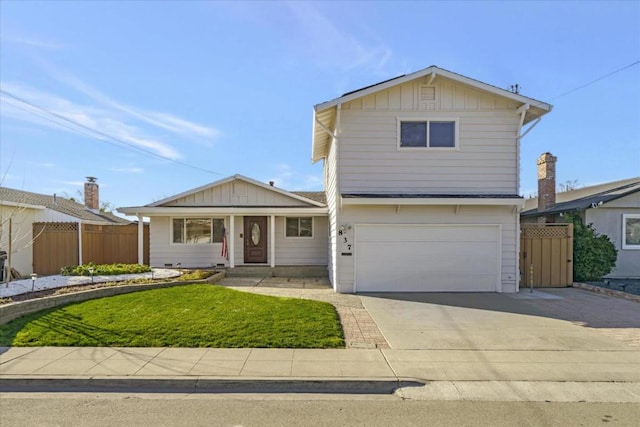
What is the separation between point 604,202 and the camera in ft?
45.3

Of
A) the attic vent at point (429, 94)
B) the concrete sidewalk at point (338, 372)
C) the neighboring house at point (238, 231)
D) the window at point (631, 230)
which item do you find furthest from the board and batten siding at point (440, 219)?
the window at point (631, 230)

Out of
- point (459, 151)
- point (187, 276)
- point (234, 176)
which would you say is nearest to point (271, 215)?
point (234, 176)

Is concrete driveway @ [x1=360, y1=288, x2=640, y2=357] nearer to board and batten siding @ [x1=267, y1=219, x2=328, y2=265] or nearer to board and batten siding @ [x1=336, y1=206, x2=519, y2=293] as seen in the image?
board and batten siding @ [x1=336, y1=206, x2=519, y2=293]

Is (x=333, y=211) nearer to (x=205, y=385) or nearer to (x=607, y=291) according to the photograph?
(x=205, y=385)

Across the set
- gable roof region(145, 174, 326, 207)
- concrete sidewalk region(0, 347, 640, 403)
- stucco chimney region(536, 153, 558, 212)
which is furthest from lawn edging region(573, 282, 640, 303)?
gable roof region(145, 174, 326, 207)

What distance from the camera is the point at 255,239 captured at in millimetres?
15297

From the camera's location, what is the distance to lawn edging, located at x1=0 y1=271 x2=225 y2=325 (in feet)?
23.6

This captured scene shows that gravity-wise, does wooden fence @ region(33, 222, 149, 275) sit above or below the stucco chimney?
below

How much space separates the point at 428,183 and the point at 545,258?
4.89 meters

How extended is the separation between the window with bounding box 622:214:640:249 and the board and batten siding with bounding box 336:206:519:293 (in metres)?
6.77

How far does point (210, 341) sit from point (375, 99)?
8073mm

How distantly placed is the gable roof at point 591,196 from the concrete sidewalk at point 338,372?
1042 cm

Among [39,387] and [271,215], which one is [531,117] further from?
[39,387]

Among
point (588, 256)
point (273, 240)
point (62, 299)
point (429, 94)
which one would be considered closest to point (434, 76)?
point (429, 94)
